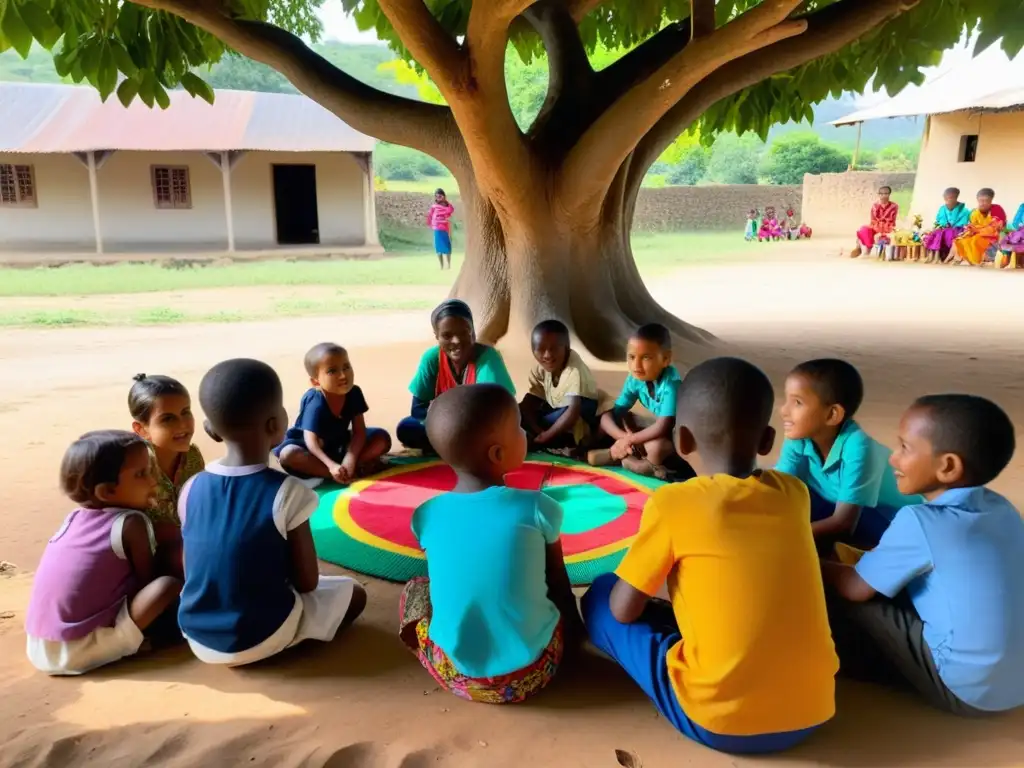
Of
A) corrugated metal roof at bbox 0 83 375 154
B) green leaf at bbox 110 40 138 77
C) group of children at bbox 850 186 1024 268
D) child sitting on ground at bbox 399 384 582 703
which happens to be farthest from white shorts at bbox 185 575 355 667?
corrugated metal roof at bbox 0 83 375 154

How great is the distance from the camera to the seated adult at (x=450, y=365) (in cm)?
408

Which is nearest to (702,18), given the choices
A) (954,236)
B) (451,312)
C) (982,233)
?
(451,312)

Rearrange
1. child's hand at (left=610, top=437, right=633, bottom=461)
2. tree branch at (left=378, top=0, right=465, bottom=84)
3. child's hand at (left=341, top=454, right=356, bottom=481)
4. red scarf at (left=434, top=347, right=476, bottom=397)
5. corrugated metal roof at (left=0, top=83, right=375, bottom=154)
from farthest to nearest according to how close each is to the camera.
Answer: corrugated metal roof at (left=0, top=83, right=375, bottom=154) < tree branch at (left=378, top=0, right=465, bottom=84) < red scarf at (left=434, top=347, right=476, bottom=397) < child's hand at (left=610, top=437, right=633, bottom=461) < child's hand at (left=341, top=454, right=356, bottom=481)

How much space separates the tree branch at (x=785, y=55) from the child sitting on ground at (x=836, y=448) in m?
3.64

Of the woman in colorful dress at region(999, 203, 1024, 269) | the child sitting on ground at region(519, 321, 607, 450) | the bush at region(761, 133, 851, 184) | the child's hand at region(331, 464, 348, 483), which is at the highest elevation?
the bush at region(761, 133, 851, 184)

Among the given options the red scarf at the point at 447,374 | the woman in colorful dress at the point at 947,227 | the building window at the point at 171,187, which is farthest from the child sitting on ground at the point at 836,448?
the building window at the point at 171,187

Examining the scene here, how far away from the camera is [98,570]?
2234 mm

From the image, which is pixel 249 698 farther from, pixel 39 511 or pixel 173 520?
pixel 39 511

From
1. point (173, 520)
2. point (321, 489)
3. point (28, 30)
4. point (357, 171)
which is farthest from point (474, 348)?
point (357, 171)

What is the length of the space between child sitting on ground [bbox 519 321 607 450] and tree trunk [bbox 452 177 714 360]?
1.93 meters

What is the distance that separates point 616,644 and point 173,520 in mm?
1676

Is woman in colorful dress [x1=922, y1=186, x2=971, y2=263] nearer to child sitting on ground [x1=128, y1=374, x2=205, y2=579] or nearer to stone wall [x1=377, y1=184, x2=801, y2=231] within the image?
stone wall [x1=377, y1=184, x2=801, y2=231]

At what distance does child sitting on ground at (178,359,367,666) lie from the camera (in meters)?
2.20

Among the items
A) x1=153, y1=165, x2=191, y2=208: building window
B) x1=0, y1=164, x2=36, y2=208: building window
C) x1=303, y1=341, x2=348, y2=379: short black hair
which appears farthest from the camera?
x1=153, y1=165, x2=191, y2=208: building window
